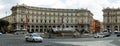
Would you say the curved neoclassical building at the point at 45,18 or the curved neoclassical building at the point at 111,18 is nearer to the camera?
the curved neoclassical building at the point at 45,18

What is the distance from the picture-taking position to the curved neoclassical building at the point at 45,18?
508 feet

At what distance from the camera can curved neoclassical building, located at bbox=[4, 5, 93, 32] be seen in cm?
15475

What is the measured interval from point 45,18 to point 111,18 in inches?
1764

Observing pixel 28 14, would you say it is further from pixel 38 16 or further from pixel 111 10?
pixel 111 10

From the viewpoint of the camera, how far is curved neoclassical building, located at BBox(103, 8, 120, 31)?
179750mm

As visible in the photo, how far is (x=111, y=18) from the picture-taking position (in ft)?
601

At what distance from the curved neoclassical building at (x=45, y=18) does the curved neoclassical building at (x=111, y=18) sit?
11774 millimetres

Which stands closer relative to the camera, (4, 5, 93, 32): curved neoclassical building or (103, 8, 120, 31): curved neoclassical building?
(4, 5, 93, 32): curved neoclassical building

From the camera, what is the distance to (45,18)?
166 m

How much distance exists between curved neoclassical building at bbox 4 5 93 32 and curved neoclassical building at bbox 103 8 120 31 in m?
11.8

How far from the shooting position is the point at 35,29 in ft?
530

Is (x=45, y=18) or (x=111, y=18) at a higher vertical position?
(x=45, y=18)

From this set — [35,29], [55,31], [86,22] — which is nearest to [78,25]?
[86,22]

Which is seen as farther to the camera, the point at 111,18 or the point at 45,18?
the point at 111,18
